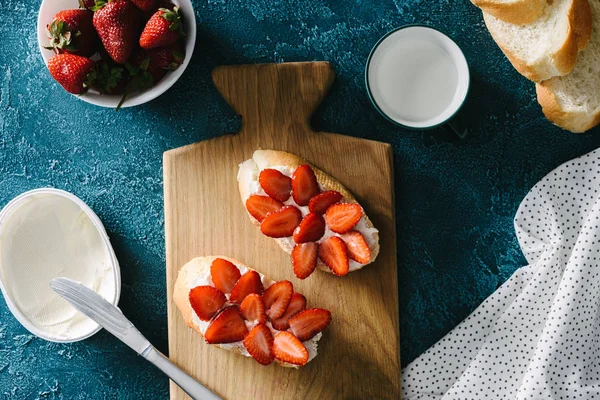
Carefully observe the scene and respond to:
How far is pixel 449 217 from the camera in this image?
183 centimetres

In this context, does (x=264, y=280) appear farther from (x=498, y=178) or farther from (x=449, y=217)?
(x=498, y=178)

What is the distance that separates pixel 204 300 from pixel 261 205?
0.26 meters

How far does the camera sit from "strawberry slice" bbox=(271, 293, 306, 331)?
67.0 inches

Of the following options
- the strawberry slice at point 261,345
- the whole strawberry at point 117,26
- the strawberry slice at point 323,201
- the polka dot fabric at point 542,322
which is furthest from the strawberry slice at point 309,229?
the whole strawberry at point 117,26

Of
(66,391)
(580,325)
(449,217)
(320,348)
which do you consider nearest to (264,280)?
(320,348)

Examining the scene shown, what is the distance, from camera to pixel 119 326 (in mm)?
1758

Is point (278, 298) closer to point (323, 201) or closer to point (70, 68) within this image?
point (323, 201)

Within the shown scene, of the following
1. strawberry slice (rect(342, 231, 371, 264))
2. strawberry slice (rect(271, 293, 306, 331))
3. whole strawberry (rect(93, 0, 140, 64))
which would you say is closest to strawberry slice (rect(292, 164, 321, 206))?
strawberry slice (rect(342, 231, 371, 264))

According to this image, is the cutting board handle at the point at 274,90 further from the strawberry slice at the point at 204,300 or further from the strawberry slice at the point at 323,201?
the strawberry slice at the point at 204,300

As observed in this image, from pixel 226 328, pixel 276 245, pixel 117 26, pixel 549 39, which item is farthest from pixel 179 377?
pixel 549 39

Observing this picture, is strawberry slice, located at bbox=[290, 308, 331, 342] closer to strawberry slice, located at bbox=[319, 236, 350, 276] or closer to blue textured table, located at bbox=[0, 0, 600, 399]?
strawberry slice, located at bbox=[319, 236, 350, 276]

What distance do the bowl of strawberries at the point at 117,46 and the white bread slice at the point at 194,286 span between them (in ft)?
1.38

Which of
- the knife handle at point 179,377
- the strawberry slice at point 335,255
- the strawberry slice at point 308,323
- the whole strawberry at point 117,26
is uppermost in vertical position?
the whole strawberry at point 117,26

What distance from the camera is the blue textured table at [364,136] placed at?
71.7 inches
